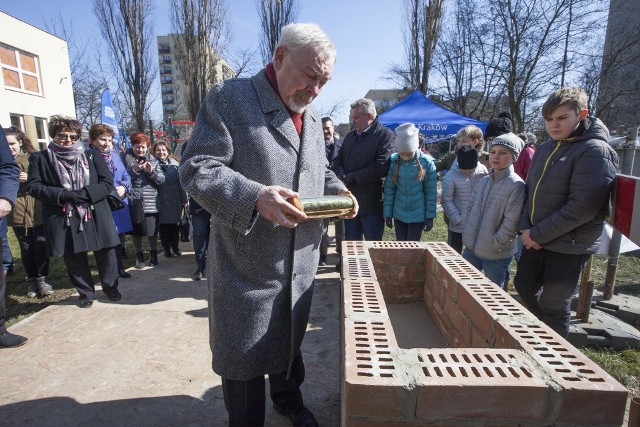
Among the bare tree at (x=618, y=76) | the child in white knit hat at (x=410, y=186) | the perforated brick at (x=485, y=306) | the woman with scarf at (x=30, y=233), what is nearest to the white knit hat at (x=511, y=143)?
the child in white knit hat at (x=410, y=186)

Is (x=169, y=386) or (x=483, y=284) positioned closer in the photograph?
(x=483, y=284)

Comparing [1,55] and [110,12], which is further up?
[110,12]

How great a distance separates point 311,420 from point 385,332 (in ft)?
3.21

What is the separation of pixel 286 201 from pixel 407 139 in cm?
294

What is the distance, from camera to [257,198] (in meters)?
1.38

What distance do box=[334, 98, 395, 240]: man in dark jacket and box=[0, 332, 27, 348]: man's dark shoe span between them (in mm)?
3225

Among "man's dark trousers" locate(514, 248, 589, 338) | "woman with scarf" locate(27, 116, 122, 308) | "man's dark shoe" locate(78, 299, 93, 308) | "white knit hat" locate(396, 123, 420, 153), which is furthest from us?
"white knit hat" locate(396, 123, 420, 153)

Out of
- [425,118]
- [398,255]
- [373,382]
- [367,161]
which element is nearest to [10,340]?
[398,255]

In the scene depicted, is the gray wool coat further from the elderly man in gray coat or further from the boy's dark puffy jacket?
the boy's dark puffy jacket

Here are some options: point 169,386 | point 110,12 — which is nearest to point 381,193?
point 169,386

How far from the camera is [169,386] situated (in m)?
2.44

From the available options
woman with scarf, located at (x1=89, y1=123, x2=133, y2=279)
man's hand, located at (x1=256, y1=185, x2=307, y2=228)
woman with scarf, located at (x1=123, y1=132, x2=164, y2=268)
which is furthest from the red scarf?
woman with scarf, located at (x1=123, y1=132, x2=164, y2=268)

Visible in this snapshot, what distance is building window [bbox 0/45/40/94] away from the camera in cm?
1595

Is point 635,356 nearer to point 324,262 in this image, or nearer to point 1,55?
point 324,262
